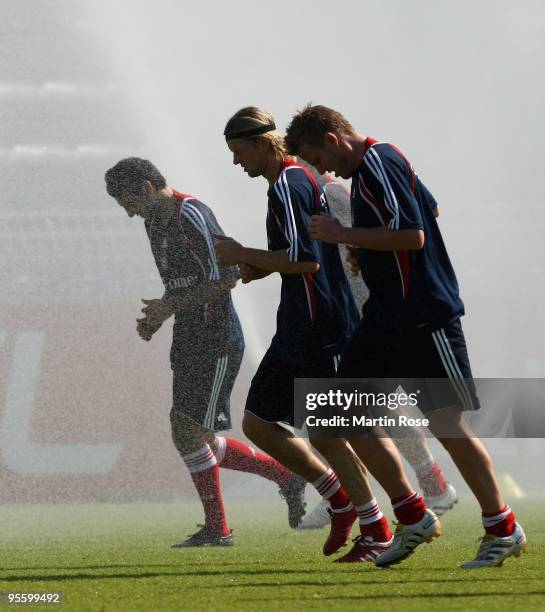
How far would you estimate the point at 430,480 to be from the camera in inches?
228

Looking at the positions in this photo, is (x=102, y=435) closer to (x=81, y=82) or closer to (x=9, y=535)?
(x=9, y=535)

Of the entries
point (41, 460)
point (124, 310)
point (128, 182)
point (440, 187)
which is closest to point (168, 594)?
point (128, 182)

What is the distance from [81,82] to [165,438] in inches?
356

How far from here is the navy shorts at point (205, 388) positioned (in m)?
5.29

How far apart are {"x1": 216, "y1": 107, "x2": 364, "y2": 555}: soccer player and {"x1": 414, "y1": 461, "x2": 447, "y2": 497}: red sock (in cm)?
111

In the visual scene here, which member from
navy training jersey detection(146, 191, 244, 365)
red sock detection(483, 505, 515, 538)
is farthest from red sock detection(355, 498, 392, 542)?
navy training jersey detection(146, 191, 244, 365)

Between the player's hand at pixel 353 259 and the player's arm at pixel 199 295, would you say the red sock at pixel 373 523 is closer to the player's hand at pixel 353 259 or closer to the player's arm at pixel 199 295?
the player's hand at pixel 353 259

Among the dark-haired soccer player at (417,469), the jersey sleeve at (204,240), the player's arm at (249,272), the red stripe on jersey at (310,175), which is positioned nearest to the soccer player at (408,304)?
the red stripe on jersey at (310,175)

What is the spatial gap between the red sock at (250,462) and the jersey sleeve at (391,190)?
7.76 feet

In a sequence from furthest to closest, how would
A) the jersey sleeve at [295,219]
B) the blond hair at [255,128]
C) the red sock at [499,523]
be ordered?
the blond hair at [255,128] → the jersey sleeve at [295,219] → the red sock at [499,523]

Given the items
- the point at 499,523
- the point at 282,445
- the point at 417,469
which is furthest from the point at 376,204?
the point at 417,469

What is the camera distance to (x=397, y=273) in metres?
3.81

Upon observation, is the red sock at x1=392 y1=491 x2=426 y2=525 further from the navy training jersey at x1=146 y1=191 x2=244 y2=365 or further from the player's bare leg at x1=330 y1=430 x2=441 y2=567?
the navy training jersey at x1=146 y1=191 x2=244 y2=365

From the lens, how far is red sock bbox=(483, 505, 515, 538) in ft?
12.5
